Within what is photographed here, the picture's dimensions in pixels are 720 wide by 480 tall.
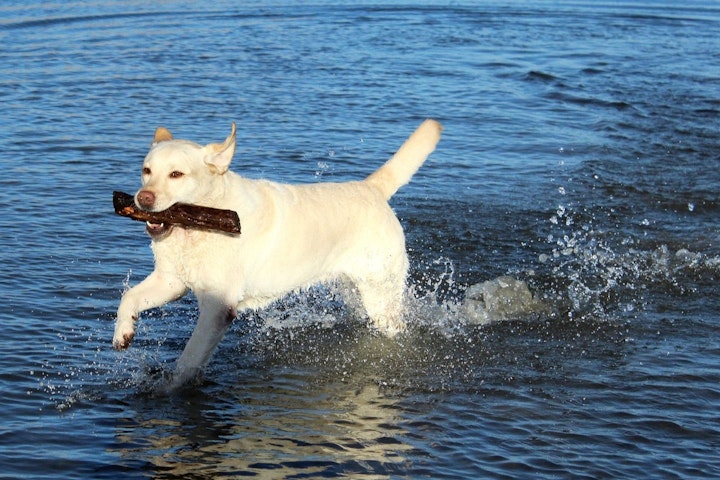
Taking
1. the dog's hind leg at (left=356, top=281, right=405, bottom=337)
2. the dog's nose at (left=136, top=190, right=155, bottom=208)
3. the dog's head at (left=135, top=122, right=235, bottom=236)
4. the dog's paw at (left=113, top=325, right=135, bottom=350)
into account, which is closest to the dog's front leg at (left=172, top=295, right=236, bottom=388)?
the dog's paw at (left=113, top=325, right=135, bottom=350)

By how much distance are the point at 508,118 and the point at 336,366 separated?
7981 mm

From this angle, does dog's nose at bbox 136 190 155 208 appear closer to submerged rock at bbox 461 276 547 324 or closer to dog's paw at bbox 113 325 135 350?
dog's paw at bbox 113 325 135 350

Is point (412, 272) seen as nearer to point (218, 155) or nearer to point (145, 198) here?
point (218, 155)

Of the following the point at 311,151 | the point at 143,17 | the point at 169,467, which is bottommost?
the point at 169,467

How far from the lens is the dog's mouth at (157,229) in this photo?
19.5 feet

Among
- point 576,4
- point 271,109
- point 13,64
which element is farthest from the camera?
point 576,4

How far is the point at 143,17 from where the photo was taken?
21766 millimetres

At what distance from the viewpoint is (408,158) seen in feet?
23.8

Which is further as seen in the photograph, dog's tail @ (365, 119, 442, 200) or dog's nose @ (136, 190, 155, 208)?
dog's tail @ (365, 119, 442, 200)

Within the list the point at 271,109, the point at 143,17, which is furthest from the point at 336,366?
the point at 143,17

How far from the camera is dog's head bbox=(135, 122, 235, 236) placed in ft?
18.7

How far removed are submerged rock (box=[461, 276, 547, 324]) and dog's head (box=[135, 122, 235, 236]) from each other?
272 centimetres

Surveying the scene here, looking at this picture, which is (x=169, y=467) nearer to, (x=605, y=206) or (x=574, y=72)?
(x=605, y=206)

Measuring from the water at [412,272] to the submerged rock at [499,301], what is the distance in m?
0.11
